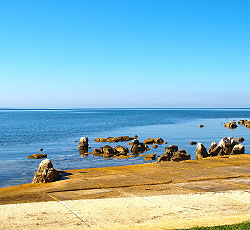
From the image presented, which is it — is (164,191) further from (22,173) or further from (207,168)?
(22,173)

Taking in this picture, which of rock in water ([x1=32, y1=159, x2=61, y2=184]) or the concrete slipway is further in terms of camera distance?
rock in water ([x1=32, y1=159, x2=61, y2=184])

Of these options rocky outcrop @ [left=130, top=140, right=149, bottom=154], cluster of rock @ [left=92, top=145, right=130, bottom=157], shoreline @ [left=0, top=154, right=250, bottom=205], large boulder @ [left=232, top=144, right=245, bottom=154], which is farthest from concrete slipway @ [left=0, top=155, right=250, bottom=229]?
rocky outcrop @ [left=130, top=140, right=149, bottom=154]

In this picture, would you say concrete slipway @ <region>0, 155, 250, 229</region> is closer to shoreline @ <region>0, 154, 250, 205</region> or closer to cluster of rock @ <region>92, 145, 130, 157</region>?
shoreline @ <region>0, 154, 250, 205</region>

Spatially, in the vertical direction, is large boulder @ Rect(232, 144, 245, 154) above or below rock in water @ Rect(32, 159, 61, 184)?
below

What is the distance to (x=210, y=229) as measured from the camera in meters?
6.71

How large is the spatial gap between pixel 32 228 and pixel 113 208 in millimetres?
2293

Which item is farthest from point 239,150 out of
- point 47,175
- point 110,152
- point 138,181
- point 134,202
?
point 134,202

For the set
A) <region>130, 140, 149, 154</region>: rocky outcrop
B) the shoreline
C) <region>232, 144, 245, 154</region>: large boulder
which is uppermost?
the shoreline

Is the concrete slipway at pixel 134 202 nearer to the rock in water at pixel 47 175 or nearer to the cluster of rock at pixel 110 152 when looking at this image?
the rock in water at pixel 47 175

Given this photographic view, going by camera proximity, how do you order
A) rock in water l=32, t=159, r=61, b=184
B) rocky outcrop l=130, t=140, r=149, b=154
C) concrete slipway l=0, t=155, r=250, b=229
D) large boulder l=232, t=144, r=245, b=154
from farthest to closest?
rocky outcrop l=130, t=140, r=149, b=154, large boulder l=232, t=144, r=245, b=154, rock in water l=32, t=159, r=61, b=184, concrete slipway l=0, t=155, r=250, b=229

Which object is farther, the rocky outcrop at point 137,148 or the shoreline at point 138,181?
the rocky outcrop at point 137,148

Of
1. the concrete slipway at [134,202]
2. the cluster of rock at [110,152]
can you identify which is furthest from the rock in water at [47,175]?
the cluster of rock at [110,152]

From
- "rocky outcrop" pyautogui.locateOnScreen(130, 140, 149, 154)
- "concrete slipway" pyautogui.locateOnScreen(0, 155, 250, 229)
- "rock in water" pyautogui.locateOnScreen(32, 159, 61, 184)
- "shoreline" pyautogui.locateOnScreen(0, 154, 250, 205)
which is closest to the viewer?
"concrete slipway" pyautogui.locateOnScreen(0, 155, 250, 229)

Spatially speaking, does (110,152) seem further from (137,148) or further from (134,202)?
(134,202)
